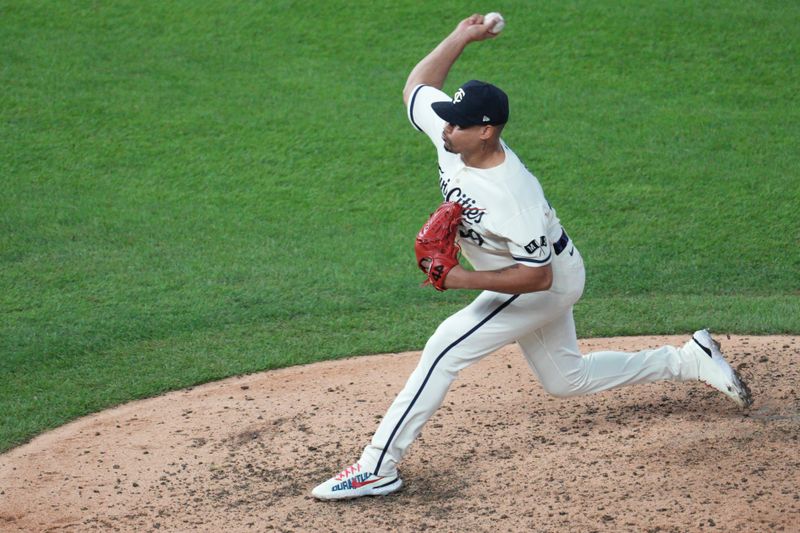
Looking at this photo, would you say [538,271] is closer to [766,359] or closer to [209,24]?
[766,359]

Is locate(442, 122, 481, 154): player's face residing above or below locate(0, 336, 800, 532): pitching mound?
above

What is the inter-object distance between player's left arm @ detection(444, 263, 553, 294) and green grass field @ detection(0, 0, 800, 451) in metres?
2.22

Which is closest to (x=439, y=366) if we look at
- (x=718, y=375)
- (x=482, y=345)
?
(x=482, y=345)

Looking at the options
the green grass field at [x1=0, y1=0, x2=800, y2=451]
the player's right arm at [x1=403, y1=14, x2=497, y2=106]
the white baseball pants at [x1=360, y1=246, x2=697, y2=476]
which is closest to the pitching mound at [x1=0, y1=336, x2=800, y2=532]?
the white baseball pants at [x1=360, y1=246, x2=697, y2=476]

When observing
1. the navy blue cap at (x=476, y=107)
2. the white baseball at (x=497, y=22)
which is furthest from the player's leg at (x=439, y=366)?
the white baseball at (x=497, y=22)

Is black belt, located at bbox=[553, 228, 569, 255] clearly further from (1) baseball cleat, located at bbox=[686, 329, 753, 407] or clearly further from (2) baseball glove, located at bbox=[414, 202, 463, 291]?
(1) baseball cleat, located at bbox=[686, 329, 753, 407]

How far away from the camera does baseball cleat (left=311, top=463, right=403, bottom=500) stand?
4320 millimetres

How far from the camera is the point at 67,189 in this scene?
8664mm

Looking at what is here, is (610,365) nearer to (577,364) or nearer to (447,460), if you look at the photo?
(577,364)

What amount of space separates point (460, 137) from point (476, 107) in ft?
0.46

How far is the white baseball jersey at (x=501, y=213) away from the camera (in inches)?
159

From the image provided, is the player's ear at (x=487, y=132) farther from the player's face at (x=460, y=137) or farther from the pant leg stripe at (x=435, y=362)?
the pant leg stripe at (x=435, y=362)

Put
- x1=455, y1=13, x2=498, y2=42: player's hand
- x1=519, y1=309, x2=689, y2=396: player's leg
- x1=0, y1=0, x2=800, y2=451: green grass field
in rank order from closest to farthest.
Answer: x1=519, y1=309, x2=689, y2=396: player's leg, x1=455, y1=13, x2=498, y2=42: player's hand, x1=0, y1=0, x2=800, y2=451: green grass field

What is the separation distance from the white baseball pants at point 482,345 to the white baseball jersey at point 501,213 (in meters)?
0.18
